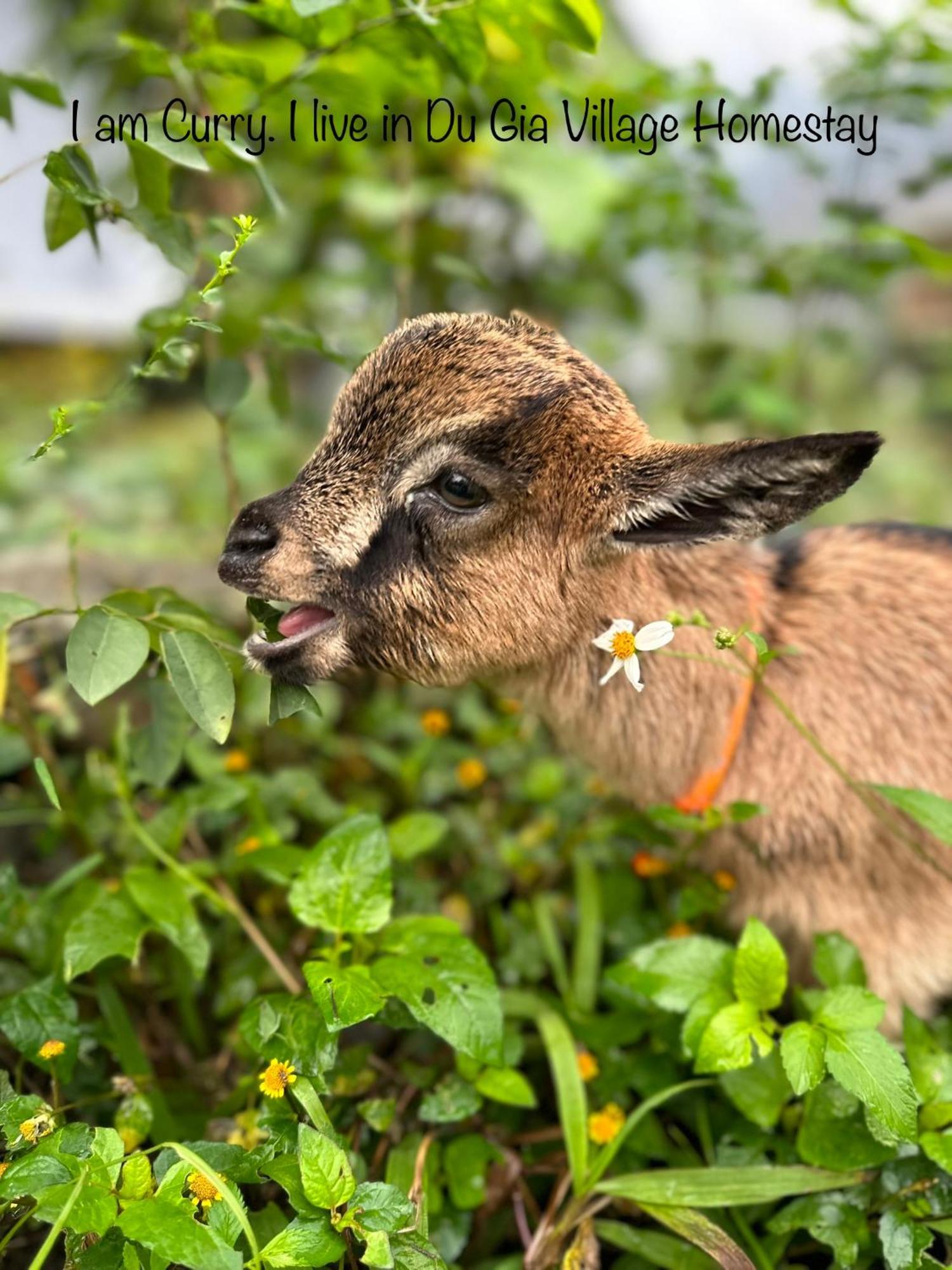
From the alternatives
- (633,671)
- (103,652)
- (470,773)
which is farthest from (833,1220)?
(103,652)

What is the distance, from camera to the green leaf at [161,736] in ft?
7.06

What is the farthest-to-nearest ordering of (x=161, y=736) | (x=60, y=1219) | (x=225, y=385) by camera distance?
(x=225, y=385)
(x=161, y=736)
(x=60, y=1219)

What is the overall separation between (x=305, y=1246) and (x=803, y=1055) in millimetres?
902

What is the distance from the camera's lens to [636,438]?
2055 mm

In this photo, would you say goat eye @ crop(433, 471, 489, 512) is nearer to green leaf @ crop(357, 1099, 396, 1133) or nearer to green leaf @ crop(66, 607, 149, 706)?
green leaf @ crop(66, 607, 149, 706)

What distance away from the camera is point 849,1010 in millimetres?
1811

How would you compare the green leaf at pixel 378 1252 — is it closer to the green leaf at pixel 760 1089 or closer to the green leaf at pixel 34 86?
the green leaf at pixel 760 1089

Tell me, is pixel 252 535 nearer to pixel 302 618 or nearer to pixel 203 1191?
pixel 302 618

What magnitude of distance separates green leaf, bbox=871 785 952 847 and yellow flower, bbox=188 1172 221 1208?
4.63 ft

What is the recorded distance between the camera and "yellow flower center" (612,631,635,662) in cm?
181

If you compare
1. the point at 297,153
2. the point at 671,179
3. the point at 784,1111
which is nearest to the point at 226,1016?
the point at 784,1111

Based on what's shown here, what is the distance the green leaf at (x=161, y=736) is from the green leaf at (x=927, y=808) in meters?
1.50

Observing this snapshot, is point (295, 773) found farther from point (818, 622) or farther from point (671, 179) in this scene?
point (671, 179)

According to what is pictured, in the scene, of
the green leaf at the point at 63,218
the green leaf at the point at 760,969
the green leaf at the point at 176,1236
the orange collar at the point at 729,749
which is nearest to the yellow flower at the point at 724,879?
the orange collar at the point at 729,749
